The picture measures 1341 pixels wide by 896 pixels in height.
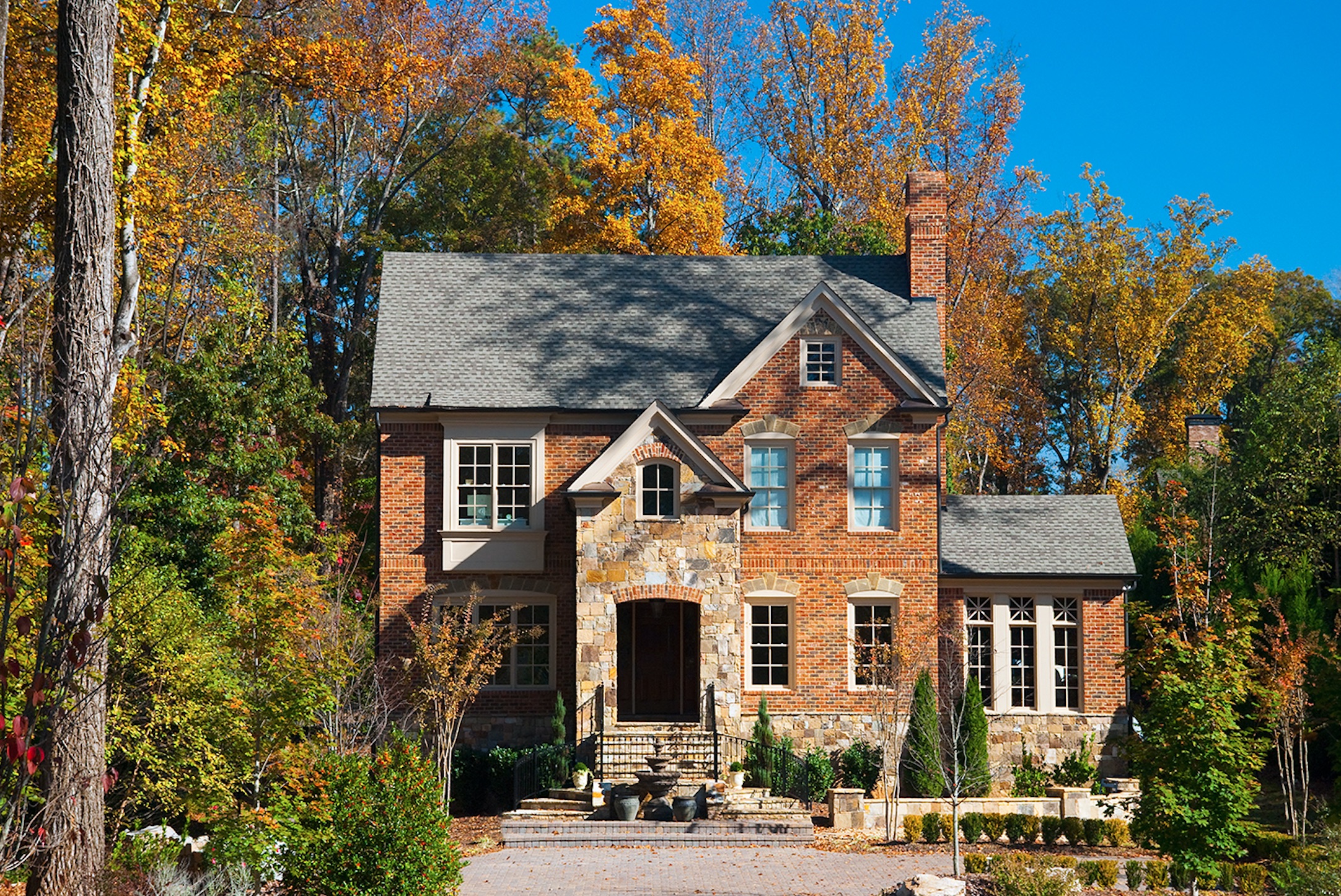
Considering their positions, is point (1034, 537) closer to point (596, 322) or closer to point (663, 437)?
point (663, 437)

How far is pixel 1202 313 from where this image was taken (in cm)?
4400

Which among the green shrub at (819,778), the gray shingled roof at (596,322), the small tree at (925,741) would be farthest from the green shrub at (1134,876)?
the gray shingled roof at (596,322)

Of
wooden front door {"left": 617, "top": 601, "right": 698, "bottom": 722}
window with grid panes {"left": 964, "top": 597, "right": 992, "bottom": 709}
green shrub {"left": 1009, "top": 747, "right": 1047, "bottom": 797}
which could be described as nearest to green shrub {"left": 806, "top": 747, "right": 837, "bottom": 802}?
wooden front door {"left": 617, "top": 601, "right": 698, "bottom": 722}

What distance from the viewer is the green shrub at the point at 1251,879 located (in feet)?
51.6

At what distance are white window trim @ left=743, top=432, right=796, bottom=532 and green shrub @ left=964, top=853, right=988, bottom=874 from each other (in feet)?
28.5

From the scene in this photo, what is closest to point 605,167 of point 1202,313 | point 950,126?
point 950,126

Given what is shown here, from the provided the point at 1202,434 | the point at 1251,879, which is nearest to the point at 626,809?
the point at 1251,879

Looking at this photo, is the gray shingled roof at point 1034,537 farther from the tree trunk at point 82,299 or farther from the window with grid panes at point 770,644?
the tree trunk at point 82,299

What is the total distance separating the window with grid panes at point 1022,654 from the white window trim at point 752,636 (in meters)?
4.45

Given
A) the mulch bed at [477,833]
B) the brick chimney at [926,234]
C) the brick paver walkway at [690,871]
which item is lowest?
the mulch bed at [477,833]

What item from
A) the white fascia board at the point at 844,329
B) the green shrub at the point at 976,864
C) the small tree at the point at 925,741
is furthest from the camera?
the white fascia board at the point at 844,329

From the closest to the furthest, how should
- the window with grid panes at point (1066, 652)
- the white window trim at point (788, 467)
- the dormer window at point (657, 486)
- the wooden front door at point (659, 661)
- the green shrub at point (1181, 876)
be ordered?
the green shrub at point (1181, 876) → the dormer window at point (657, 486) → the white window trim at point (788, 467) → the window with grid panes at point (1066, 652) → the wooden front door at point (659, 661)

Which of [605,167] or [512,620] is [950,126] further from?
[512,620]

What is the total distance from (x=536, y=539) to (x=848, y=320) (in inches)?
295
